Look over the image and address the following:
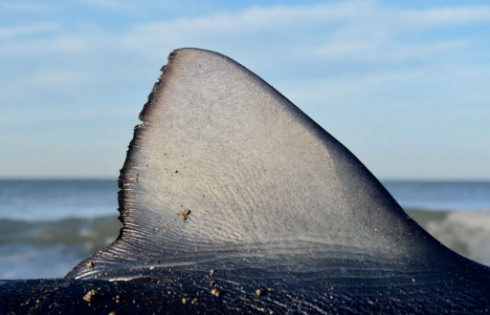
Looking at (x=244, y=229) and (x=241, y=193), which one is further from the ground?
(x=241, y=193)

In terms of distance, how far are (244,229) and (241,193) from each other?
13 centimetres

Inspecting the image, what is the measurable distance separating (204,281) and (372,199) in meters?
0.63

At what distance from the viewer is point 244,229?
6.14 ft

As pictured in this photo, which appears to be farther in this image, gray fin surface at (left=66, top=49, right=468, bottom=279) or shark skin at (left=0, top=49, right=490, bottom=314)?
gray fin surface at (left=66, top=49, right=468, bottom=279)

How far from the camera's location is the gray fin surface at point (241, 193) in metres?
1.83

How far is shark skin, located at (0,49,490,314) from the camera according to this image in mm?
1694

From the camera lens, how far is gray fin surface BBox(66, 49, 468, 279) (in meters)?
1.83

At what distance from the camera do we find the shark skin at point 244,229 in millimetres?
1694

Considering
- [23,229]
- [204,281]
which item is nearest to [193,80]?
[204,281]

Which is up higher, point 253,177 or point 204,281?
point 253,177

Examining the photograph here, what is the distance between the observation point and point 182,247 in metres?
1.89

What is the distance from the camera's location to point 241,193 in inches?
74.6

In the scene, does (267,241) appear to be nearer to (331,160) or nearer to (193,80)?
(331,160)

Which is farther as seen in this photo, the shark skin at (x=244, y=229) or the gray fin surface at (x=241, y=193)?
the gray fin surface at (x=241, y=193)
